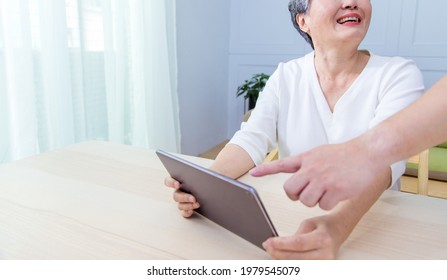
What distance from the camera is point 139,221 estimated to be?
2.36 ft

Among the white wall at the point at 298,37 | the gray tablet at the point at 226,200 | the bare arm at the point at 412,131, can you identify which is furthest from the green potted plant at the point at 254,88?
the bare arm at the point at 412,131

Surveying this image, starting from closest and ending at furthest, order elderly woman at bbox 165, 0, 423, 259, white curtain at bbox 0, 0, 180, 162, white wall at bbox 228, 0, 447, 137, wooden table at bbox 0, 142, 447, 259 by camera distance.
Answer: wooden table at bbox 0, 142, 447, 259, elderly woman at bbox 165, 0, 423, 259, white curtain at bbox 0, 0, 180, 162, white wall at bbox 228, 0, 447, 137

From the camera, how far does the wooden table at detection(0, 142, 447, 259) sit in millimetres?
613

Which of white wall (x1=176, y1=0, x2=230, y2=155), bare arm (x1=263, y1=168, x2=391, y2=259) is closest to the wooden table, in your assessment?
bare arm (x1=263, y1=168, x2=391, y2=259)

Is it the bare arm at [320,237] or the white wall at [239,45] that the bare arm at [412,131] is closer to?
the bare arm at [320,237]

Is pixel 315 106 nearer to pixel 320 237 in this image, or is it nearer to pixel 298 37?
pixel 320 237

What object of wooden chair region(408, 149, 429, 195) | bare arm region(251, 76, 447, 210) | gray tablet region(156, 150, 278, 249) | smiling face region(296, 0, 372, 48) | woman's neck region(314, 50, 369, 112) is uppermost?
smiling face region(296, 0, 372, 48)

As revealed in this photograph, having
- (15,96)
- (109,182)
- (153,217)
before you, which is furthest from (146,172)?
(15,96)

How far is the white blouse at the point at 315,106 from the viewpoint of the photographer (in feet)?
3.43

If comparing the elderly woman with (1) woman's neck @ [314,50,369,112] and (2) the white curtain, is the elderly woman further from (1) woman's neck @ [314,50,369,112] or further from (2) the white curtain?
(2) the white curtain

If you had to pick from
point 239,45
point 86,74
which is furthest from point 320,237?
point 239,45

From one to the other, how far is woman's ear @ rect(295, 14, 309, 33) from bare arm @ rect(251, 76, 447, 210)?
789mm

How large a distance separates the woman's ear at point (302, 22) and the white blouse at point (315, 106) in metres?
0.09
